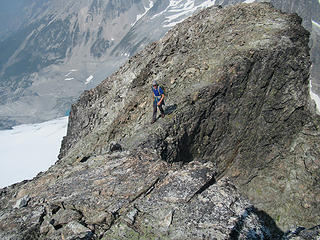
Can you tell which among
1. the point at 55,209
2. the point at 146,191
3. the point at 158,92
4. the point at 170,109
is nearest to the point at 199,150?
the point at 170,109

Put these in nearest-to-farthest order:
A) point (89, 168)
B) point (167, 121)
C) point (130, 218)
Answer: point (130, 218) → point (89, 168) → point (167, 121)

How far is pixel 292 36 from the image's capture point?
27.9m

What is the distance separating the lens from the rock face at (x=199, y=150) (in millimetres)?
13477

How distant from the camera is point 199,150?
1017 inches

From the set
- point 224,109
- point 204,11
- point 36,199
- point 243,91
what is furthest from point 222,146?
point 204,11

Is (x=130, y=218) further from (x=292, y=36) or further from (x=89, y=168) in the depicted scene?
(x=292, y=36)

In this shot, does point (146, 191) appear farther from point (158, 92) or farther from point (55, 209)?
point (158, 92)

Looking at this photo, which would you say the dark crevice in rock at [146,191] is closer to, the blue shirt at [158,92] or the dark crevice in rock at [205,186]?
the dark crevice in rock at [205,186]

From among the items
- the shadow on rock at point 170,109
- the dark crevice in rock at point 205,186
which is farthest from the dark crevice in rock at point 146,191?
the shadow on rock at point 170,109

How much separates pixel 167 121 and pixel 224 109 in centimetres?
670

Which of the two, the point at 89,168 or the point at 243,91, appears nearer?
the point at 89,168

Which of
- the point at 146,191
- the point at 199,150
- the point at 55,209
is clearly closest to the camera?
the point at 55,209

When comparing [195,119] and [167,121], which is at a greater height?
[167,121]

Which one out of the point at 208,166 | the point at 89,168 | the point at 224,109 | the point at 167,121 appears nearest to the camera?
the point at 208,166
